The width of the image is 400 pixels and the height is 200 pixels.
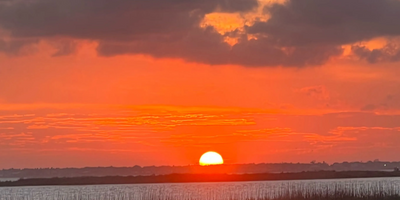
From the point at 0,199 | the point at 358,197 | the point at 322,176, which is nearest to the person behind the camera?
the point at 358,197

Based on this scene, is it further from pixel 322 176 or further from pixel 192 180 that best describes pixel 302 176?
pixel 192 180

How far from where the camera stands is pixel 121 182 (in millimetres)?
112125

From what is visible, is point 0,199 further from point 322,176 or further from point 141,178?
point 322,176

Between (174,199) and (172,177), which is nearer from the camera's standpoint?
(174,199)

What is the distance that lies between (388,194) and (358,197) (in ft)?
9.13

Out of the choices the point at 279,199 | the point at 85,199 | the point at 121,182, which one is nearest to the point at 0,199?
the point at 85,199

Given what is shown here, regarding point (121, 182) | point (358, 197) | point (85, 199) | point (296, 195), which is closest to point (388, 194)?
point (358, 197)

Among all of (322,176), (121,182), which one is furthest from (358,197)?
(322,176)

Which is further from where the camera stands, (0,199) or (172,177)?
(172,177)

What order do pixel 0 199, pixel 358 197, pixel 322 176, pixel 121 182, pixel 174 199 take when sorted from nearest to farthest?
pixel 358 197, pixel 174 199, pixel 0 199, pixel 121 182, pixel 322 176

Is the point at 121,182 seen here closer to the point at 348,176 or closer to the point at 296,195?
the point at 348,176

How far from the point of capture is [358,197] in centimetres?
3972

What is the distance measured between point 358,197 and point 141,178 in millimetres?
77164

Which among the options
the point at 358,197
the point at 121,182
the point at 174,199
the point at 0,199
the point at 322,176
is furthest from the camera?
the point at 322,176
